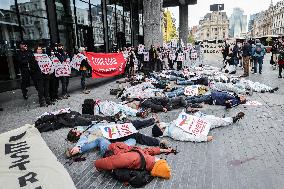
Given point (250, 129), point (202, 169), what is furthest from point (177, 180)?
point (250, 129)

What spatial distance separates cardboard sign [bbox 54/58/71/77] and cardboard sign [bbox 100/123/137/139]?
194 inches

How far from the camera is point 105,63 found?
12.2 m

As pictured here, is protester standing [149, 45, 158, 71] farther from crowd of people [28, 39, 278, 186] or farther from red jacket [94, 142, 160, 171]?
red jacket [94, 142, 160, 171]

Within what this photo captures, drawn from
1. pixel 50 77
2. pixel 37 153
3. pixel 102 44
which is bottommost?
pixel 37 153

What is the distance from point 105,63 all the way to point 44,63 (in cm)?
381

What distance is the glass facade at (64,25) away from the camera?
12.3m

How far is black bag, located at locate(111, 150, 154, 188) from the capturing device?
391 cm

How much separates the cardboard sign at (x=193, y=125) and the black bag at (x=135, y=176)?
184 centimetres

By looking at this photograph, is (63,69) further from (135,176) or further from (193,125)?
(135,176)

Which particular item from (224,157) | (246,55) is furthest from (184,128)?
(246,55)

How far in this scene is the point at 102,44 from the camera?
1923 centimetres

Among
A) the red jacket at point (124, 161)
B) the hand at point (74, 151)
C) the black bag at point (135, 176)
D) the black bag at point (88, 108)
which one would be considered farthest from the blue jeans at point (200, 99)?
the black bag at point (135, 176)

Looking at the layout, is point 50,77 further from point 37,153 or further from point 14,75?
point 37,153

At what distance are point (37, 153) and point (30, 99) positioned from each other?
6682 mm
